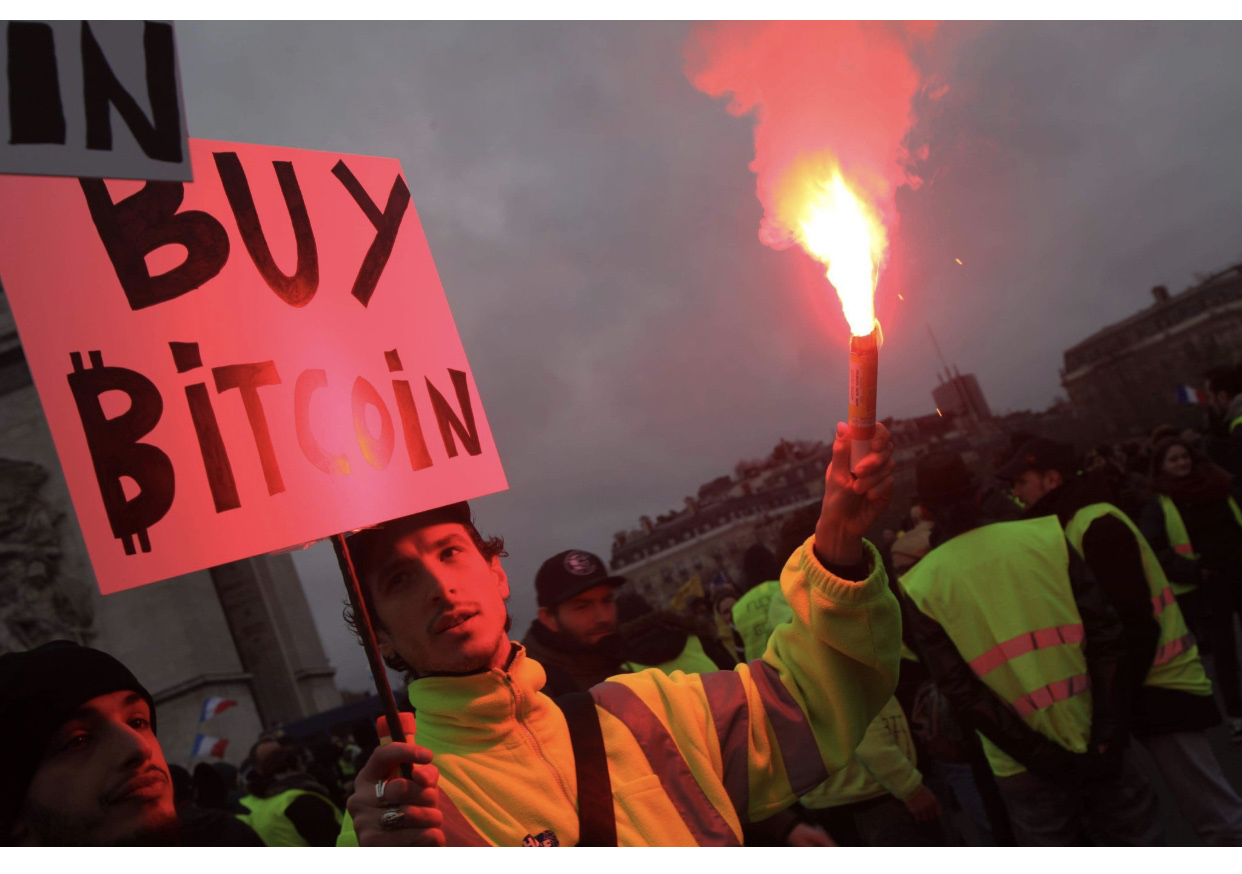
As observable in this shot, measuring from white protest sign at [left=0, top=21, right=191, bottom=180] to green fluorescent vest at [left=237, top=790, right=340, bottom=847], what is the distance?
385cm

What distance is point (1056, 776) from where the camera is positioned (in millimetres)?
3553

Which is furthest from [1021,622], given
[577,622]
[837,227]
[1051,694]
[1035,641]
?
[837,227]

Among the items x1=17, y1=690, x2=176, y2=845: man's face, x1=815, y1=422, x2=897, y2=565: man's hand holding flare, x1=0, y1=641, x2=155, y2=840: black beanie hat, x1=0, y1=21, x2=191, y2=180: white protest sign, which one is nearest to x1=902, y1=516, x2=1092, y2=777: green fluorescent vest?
x1=815, y1=422, x2=897, y2=565: man's hand holding flare

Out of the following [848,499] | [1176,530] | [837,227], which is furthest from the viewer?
[1176,530]

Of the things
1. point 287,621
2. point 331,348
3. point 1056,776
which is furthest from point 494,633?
point 287,621

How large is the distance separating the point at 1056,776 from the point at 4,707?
11.7 feet

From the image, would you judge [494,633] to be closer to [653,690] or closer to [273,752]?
[653,690]

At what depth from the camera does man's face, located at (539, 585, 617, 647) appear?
12.0 ft

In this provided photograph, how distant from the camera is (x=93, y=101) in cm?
219

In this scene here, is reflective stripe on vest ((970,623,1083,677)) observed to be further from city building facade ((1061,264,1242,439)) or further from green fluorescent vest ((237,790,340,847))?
city building facade ((1061,264,1242,439))

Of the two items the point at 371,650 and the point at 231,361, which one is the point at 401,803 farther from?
the point at 231,361

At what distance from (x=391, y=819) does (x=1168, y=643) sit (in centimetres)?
352

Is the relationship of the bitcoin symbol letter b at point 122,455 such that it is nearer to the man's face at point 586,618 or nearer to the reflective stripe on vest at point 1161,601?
the man's face at point 586,618

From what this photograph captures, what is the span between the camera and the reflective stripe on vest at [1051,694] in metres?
3.53
